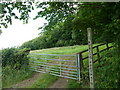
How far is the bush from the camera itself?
5.03 meters

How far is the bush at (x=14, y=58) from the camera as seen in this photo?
5033 millimetres

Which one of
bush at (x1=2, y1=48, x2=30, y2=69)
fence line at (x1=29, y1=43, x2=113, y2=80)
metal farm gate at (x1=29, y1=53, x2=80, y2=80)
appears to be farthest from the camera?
bush at (x1=2, y1=48, x2=30, y2=69)

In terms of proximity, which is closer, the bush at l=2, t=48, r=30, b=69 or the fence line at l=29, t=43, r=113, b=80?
the fence line at l=29, t=43, r=113, b=80

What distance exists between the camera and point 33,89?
10.2ft

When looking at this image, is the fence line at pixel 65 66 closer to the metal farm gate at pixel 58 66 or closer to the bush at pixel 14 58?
the metal farm gate at pixel 58 66

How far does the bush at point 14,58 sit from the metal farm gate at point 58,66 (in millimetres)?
329

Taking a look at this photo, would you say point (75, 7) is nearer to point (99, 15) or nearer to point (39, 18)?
point (99, 15)

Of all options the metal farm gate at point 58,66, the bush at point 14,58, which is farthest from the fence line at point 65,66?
the bush at point 14,58

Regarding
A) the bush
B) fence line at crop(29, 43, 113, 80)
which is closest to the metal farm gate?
fence line at crop(29, 43, 113, 80)

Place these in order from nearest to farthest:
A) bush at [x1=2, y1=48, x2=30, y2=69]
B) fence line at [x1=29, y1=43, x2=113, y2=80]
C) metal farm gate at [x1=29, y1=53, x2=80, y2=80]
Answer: fence line at [x1=29, y1=43, x2=113, y2=80]
metal farm gate at [x1=29, y1=53, x2=80, y2=80]
bush at [x1=2, y1=48, x2=30, y2=69]

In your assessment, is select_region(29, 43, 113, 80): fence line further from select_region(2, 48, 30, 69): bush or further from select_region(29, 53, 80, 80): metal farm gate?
select_region(2, 48, 30, 69): bush

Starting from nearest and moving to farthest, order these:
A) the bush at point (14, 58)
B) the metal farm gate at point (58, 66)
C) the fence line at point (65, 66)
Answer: the fence line at point (65, 66) < the metal farm gate at point (58, 66) < the bush at point (14, 58)

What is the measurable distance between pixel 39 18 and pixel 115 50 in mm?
1649

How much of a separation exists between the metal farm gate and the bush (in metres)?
0.33
